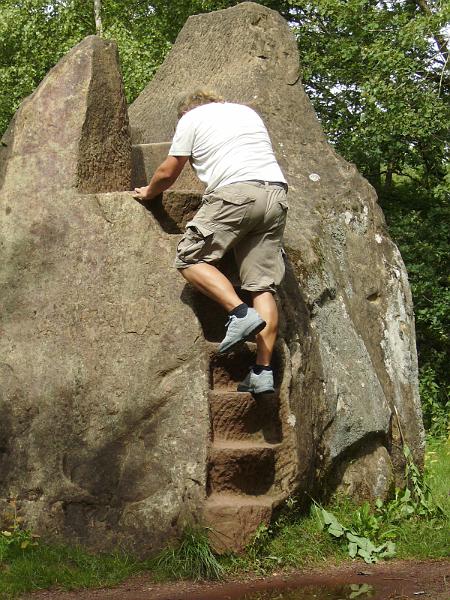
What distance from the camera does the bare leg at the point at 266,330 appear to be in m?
5.76

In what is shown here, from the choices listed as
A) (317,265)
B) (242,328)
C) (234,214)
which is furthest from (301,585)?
(317,265)

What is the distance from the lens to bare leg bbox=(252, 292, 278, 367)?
5.76 meters

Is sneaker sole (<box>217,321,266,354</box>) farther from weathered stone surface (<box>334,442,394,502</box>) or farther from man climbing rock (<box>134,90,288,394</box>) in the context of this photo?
weathered stone surface (<box>334,442,394,502</box>)

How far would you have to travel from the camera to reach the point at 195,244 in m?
5.71

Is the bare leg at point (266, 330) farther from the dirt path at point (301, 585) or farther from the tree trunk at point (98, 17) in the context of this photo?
the tree trunk at point (98, 17)

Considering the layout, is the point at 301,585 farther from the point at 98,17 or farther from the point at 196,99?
the point at 98,17

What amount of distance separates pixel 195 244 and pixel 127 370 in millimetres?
865

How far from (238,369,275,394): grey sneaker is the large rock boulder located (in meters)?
0.07

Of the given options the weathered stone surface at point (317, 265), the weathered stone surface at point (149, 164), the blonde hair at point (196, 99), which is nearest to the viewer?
the blonde hair at point (196, 99)

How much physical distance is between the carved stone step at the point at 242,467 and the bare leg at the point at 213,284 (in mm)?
827

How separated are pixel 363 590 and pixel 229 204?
2314 millimetres

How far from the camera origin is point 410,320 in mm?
8164

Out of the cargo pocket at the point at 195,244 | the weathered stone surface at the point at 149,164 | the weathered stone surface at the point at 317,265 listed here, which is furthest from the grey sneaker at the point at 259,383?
the weathered stone surface at the point at 149,164

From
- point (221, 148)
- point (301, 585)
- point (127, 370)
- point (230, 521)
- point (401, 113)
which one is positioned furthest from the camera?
point (401, 113)
